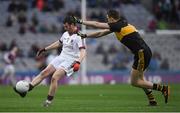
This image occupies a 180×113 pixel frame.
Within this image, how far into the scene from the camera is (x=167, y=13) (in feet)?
147

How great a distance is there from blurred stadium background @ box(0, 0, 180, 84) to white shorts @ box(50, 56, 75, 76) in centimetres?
2047

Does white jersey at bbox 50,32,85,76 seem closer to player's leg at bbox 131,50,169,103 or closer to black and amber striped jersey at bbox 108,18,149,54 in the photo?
black and amber striped jersey at bbox 108,18,149,54

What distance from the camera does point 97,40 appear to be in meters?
43.0

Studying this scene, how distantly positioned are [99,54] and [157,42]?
3.94 metres

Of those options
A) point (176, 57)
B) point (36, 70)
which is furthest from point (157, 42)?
point (36, 70)

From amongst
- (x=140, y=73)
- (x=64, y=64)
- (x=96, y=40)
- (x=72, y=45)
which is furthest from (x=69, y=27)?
(x=96, y=40)

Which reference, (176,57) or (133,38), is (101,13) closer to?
(176,57)

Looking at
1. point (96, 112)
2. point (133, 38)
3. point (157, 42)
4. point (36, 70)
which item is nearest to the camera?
point (96, 112)

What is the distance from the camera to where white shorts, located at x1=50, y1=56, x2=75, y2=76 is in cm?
1909

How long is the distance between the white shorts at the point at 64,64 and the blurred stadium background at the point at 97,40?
20.5 m

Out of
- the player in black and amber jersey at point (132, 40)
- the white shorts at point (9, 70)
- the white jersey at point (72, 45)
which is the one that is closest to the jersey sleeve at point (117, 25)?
the player in black and amber jersey at point (132, 40)

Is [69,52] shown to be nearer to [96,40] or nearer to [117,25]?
[117,25]

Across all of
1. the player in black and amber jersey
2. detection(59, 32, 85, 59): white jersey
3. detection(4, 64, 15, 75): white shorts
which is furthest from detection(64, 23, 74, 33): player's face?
detection(4, 64, 15, 75): white shorts

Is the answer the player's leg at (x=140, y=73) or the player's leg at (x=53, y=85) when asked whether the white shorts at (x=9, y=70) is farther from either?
the player's leg at (x=140, y=73)
